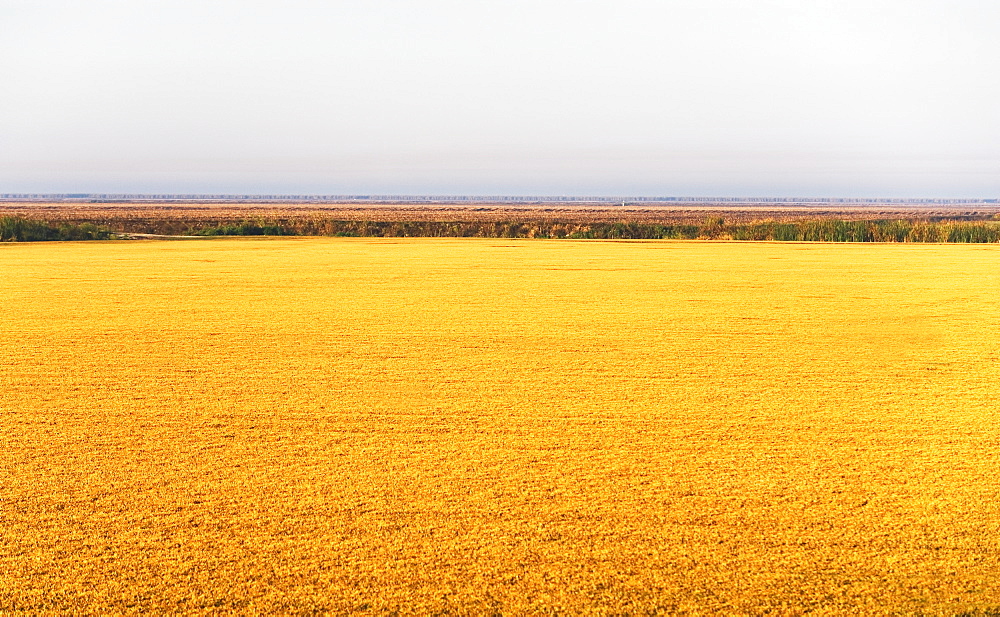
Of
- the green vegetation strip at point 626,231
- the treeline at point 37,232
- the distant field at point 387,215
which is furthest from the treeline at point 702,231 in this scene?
the distant field at point 387,215

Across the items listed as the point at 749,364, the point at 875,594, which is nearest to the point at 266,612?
the point at 875,594

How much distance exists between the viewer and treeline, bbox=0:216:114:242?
34969mm

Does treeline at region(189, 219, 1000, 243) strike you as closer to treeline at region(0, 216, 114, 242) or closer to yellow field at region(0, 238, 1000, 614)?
treeline at region(0, 216, 114, 242)

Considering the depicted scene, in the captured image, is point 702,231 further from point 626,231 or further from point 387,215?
point 387,215

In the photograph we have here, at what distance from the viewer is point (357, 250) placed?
29.9m

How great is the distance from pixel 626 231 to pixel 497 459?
119ft

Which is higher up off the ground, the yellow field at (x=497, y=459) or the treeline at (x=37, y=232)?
the treeline at (x=37, y=232)

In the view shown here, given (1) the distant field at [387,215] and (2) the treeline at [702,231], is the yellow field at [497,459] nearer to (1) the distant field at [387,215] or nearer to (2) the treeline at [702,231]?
(2) the treeline at [702,231]

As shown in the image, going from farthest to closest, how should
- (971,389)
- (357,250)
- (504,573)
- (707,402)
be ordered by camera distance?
(357,250) < (971,389) < (707,402) < (504,573)

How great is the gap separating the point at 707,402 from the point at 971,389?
2695 millimetres

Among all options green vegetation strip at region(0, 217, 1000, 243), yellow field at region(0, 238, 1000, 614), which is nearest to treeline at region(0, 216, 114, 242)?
green vegetation strip at region(0, 217, 1000, 243)

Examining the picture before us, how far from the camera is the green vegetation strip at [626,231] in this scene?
36469 millimetres

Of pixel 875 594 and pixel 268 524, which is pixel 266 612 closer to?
pixel 268 524

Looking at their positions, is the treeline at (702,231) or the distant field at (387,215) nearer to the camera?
the treeline at (702,231)
